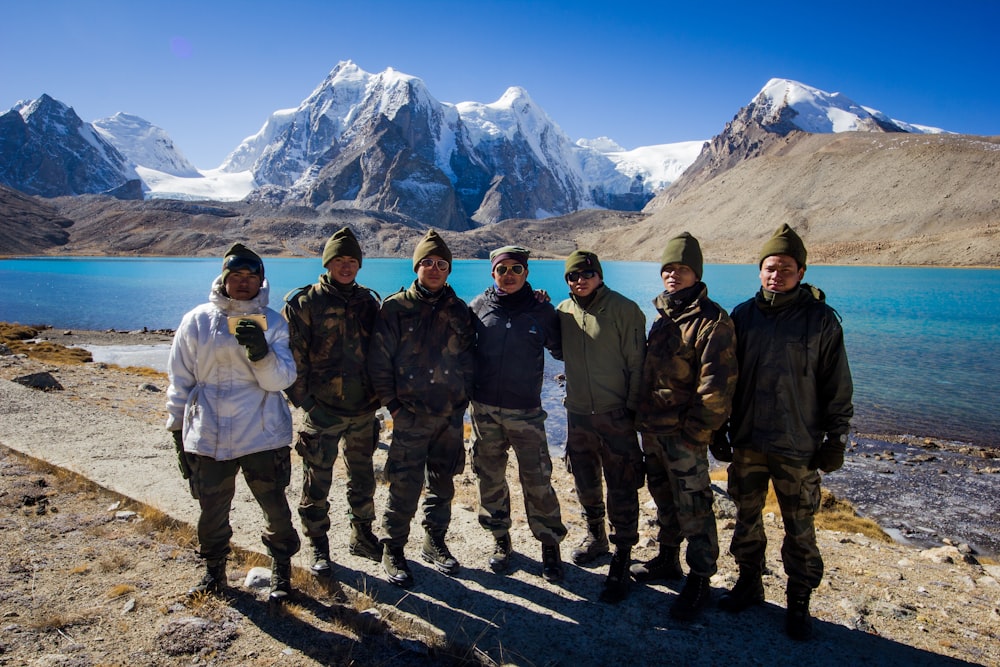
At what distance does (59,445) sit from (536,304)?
673 cm

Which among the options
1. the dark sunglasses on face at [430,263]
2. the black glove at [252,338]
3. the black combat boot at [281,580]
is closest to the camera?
the black glove at [252,338]

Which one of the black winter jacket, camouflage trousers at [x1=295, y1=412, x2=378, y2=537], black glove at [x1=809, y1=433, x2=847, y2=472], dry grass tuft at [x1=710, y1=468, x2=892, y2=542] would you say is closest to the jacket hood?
camouflage trousers at [x1=295, y1=412, x2=378, y2=537]

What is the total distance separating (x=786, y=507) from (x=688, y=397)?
105 cm

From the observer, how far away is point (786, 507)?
4.11 m

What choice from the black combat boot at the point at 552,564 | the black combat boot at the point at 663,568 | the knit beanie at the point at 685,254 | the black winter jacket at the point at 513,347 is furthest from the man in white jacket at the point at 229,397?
the knit beanie at the point at 685,254

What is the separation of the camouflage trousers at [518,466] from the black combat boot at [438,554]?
40 cm

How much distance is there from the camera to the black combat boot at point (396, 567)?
4.54 metres

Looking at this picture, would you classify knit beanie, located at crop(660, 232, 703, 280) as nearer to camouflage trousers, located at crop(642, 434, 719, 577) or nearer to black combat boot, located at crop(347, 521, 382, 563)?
camouflage trousers, located at crop(642, 434, 719, 577)

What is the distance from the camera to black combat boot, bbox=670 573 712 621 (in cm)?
420

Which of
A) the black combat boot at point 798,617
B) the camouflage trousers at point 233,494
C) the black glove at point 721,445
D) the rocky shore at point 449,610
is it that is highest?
the black glove at point 721,445

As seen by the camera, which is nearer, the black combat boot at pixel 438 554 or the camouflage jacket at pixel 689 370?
the camouflage jacket at pixel 689 370

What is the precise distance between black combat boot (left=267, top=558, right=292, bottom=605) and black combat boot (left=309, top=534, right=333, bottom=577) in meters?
0.27

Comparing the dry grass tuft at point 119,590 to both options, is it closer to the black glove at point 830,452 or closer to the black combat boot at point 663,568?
the black combat boot at point 663,568

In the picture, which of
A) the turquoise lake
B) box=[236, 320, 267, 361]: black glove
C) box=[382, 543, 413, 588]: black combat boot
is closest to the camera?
box=[236, 320, 267, 361]: black glove
